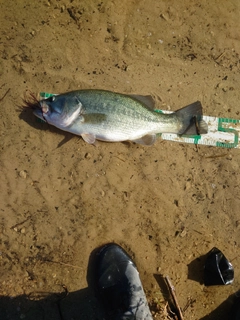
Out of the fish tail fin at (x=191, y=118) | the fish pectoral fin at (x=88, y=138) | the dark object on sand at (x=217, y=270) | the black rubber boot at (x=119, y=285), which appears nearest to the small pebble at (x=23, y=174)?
the fish pectoral fin at (x=88, y=138)

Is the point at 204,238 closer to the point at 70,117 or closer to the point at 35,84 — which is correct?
the point at 70,117

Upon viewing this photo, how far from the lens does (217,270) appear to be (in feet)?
13.5

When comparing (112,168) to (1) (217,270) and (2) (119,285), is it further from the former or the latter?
(1) (217,270)

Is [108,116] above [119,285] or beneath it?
above

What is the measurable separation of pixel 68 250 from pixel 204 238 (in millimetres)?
1786

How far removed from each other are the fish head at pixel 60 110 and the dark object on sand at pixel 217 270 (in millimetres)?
2472

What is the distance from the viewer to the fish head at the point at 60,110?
3812 mm

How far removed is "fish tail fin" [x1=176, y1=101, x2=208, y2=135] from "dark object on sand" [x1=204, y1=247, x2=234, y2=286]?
1.59m

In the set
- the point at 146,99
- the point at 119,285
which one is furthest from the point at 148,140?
the point at 119,285

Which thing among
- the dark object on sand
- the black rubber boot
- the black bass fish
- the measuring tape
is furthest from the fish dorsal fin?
the dark object on sand

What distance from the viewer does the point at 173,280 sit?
4219mm

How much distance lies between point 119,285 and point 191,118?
2.27 m

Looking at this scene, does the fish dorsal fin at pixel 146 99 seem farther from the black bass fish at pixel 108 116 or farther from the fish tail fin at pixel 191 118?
the fish tail fin at pixel 191 118

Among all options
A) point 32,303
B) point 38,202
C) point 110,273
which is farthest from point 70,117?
point 32,303
